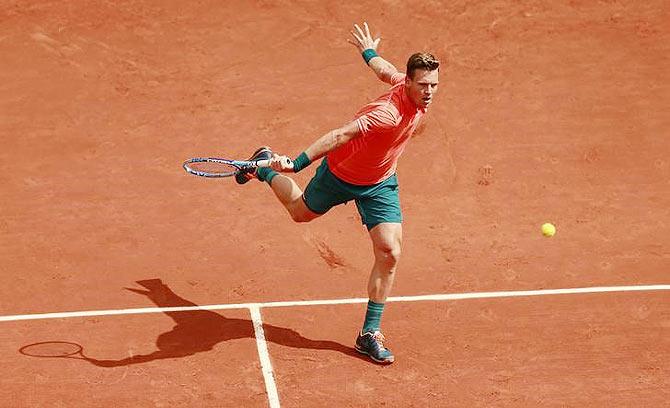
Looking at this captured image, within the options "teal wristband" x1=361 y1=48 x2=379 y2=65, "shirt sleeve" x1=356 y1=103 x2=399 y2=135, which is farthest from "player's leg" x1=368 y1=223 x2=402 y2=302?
"teal wristband" x1=361 y1=48 x2=379 y2=65

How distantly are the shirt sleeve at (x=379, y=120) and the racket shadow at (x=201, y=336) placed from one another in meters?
2.02

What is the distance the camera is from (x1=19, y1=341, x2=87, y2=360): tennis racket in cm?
896

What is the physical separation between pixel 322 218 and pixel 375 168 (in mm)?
2859

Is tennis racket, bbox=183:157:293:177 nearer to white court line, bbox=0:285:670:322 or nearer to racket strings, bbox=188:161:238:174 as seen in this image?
racket strings, bbox=188:161:238:174

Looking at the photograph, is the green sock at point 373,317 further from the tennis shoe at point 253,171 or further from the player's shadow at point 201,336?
the tennis shoe at point 253,171

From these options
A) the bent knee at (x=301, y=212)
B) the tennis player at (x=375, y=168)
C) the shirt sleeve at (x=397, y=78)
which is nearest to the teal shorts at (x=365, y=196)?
the tennis player at (x=375, y=168)

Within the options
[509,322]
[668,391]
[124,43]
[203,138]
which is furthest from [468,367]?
[124,43]

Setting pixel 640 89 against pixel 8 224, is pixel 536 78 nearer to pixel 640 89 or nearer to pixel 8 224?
pixel 640 89

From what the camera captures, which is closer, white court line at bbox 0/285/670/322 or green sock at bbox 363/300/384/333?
green sock at bbox 363/300/384/333

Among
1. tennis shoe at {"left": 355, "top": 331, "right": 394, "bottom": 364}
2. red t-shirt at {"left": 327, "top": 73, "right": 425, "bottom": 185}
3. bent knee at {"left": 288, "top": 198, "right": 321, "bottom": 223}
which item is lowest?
tennis shoe at {"left": 355, "top": 331, "right": 394, "bottom": 364}

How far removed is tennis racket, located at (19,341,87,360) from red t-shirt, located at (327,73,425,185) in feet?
8.41

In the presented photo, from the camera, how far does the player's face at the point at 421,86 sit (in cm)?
827

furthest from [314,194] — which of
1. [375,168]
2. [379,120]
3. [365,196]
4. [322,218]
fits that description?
[322,218]

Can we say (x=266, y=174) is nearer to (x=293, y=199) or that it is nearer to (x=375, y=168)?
(x=293, y=199)
